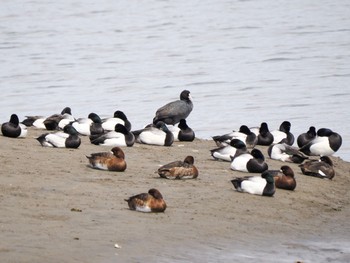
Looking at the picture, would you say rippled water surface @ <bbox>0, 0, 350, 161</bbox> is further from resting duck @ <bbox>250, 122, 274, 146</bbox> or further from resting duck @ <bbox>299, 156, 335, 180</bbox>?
resting duck @ <bbox>299, 156, 335, 180</bbox>

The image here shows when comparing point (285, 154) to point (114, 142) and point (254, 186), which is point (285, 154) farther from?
point (254, 186)

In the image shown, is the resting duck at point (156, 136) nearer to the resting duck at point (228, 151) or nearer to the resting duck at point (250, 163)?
the resting duck at point (228, 151)

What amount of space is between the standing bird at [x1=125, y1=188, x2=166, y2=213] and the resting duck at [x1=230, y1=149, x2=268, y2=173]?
10.8 ft

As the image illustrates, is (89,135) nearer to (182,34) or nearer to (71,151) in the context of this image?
(71,151)

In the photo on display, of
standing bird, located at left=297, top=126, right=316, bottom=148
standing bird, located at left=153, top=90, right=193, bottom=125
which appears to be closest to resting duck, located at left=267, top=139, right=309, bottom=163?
standing bird, located at left=297, top=126, right=316, bottom=148

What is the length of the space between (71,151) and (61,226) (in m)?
5.08

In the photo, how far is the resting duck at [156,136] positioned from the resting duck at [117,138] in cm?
50

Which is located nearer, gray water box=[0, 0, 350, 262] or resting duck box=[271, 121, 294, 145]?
resting duck box=[271, 121, 294, 145]

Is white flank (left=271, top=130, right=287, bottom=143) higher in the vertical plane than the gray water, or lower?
higher

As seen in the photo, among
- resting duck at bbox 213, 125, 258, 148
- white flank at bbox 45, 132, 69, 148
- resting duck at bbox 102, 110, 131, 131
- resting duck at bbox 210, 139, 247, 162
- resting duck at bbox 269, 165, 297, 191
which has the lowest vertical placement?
resting duck at bbox 102, 110, 131, 131

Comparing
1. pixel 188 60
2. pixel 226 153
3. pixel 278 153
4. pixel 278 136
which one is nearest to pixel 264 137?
pixel 278 136

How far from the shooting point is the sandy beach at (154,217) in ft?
34.9

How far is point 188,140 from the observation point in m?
18.9

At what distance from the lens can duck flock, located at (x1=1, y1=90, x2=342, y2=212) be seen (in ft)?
45.6
